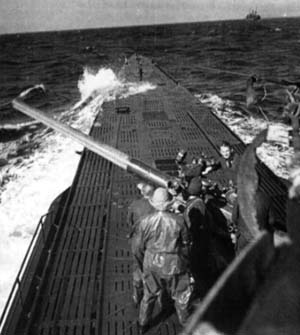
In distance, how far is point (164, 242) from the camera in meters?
4.92

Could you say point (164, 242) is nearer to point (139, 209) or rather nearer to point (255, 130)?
point (139, 209)

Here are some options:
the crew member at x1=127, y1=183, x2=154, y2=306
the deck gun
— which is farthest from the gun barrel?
the crew member at x1=127, y1=183, x2=154, y2=306

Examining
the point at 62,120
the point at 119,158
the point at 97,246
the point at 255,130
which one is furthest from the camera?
Answer: the point at 62,120

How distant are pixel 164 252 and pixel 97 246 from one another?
3.53m

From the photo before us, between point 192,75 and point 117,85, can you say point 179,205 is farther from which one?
point 192,75

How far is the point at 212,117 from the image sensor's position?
18422 mm

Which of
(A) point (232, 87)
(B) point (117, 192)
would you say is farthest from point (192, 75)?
(B) point (117, 192)

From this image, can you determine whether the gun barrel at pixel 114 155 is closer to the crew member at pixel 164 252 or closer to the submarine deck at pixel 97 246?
the submarine deck at pixel 97 246

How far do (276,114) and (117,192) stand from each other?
1781cm

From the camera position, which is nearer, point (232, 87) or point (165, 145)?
point (165, 145)

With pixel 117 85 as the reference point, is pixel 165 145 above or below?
below

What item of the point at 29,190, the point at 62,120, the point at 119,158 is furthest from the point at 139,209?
the point at 62,120

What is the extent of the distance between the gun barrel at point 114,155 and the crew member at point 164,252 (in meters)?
2.11

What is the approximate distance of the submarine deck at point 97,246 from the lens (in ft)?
20.3
